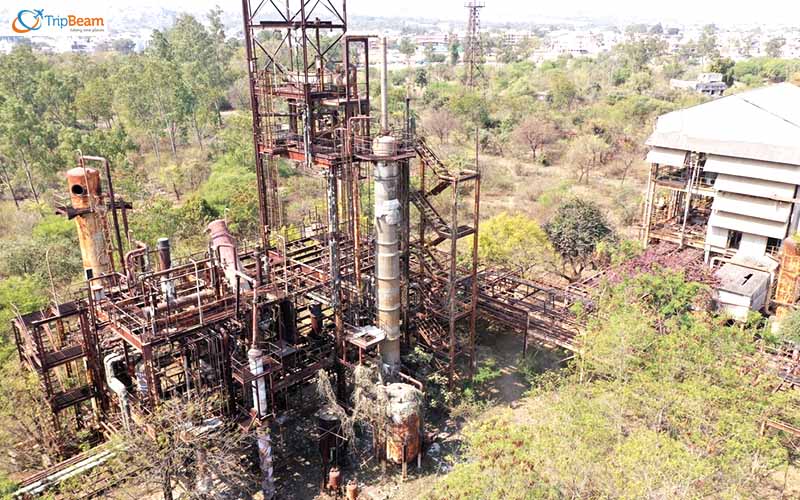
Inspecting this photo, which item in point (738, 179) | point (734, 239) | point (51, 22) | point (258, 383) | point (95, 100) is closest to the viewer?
point (258, 383)

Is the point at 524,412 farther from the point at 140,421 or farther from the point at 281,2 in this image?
the point at 281,2

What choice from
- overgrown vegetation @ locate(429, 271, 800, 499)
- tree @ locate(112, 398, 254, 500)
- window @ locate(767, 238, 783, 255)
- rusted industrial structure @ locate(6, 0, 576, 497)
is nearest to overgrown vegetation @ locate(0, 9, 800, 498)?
overgrown vegetation @ locate(429, 271, 800, 499)

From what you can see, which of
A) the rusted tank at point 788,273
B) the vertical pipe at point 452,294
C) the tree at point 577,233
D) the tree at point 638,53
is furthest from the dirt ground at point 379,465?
the tree at point 638,53

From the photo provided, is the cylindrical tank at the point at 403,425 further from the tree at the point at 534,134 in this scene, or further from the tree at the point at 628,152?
the tree at the point at 534,134

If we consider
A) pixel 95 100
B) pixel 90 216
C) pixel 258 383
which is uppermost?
pixel 95 100

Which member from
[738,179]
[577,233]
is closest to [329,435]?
[577,233]

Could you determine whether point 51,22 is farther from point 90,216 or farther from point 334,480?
point 334,480

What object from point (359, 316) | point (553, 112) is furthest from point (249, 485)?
point (553, 112)
